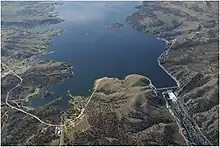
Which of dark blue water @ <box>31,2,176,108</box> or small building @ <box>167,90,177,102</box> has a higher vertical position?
small building @ <box>167,90,177,102</box>

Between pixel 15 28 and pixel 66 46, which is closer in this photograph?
pixel 66 46

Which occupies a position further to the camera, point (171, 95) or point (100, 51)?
point (100, 51)

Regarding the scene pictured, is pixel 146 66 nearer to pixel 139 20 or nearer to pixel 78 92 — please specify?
pixel 78 92

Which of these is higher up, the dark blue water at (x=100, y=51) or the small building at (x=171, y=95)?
the small building at (x=171, y=95)

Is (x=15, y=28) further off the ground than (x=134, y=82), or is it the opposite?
(x=134, y=82)

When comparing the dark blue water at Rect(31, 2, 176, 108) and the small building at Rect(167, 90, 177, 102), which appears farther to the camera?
the dark blue water at Rect(31, 2, 176, 108)

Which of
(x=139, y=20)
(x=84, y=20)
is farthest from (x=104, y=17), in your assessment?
(x=139, y=20)

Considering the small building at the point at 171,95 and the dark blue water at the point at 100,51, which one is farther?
the dark blue water at the point at 100,51

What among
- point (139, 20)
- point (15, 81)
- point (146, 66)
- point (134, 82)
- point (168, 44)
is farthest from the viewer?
point (139, 20)
